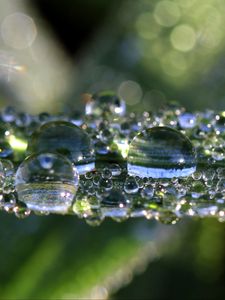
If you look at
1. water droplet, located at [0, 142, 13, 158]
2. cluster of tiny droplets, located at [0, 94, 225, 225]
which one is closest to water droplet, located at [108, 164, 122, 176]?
cluster of tiny droplets, located at [0, 94, 225, 225]

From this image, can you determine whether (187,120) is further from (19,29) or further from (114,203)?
(19,29)

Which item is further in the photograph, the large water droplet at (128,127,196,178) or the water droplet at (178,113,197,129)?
the water droplet at (178,113,197,129)

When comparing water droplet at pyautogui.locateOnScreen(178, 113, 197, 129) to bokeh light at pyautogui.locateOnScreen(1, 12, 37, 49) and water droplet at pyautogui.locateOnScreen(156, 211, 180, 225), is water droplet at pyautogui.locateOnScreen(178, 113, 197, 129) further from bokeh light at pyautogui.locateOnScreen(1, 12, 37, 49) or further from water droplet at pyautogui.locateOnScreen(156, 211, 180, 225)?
bokeh light at pyautogui.locateOnScreen(1, 12, 37, 49)

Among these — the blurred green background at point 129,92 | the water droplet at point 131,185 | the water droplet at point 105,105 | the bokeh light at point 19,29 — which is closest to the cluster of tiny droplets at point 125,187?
the water droplet at point 131,185

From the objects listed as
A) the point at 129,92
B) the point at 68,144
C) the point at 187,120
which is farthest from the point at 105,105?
the point at 129,92

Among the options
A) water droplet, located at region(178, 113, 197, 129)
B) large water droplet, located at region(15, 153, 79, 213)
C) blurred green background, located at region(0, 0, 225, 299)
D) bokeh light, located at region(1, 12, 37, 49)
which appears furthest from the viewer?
bokeh light, located at region(1, 12, 37, 49)

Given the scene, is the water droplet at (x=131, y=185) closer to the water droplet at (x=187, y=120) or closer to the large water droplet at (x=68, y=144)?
the large water droplet at (x=68, y=144)
